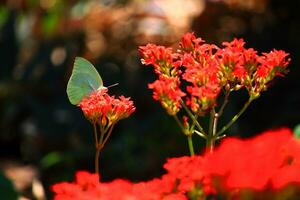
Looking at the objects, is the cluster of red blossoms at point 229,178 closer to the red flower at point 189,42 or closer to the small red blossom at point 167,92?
the small red blossom at point 167,92

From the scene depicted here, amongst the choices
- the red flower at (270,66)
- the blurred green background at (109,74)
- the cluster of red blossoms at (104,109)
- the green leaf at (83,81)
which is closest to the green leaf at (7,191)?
the green leaf at (83,81)

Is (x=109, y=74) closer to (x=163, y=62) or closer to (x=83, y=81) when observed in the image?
(x=83, y=81)

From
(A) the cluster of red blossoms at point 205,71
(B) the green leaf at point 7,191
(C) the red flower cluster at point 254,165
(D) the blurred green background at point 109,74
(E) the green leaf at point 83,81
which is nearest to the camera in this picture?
(C) the red flower cluster at point 254,165

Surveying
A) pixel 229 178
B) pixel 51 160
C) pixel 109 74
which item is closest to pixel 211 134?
pixel 229 178

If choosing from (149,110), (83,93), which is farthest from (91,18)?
(83,93)

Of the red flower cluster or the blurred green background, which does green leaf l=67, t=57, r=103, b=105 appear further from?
the blurred green background
